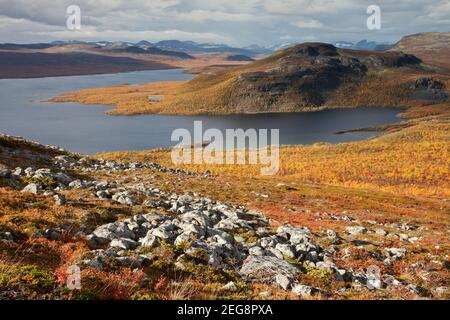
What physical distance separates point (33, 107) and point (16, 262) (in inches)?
7842

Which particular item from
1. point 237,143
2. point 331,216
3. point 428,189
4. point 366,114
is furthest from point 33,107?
point 331,216

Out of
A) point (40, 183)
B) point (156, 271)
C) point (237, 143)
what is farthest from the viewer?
point (237, 143)

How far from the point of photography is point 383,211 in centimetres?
3591

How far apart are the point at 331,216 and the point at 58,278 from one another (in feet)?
74.8

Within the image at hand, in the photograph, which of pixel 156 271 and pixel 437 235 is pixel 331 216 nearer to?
pixel 437 235

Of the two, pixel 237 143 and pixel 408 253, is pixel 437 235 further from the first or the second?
pixel 237 143

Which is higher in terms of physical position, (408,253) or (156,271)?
(156,271)

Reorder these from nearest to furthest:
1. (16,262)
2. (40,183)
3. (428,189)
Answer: (16,262), (40,183), (428,189)

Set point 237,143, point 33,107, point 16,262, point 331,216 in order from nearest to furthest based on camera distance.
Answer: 1. point 16,262
2. point 331,216
3. point 237,143
4. point 33,107

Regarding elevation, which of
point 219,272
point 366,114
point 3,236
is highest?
point 366,114

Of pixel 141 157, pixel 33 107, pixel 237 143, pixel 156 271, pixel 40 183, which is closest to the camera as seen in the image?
pixel 156 271

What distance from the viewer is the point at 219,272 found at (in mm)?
13281

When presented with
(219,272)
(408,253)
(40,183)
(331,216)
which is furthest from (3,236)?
(331,216)

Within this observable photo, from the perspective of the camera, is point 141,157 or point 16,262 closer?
point 16,262
